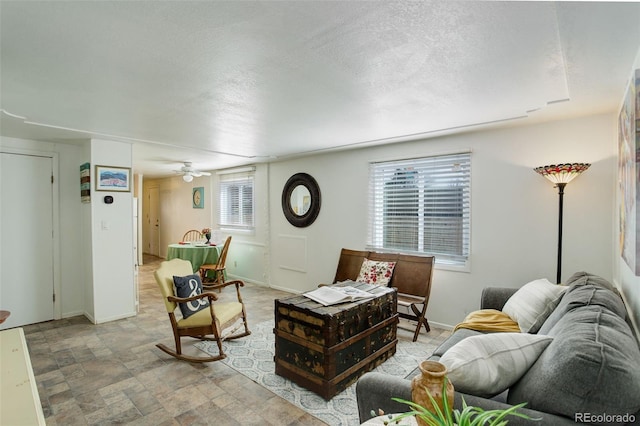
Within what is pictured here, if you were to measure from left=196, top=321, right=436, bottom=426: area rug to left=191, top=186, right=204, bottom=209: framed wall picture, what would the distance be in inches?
174

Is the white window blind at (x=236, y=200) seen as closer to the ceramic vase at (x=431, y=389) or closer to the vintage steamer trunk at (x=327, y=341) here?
the vintage steamer trunk at (x=327, y=341)

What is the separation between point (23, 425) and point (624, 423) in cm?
188

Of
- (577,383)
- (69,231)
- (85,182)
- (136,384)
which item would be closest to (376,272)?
(136,384)

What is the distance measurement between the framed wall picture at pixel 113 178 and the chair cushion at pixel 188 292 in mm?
1770

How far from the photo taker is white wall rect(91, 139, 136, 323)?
154 inches

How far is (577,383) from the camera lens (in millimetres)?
1009

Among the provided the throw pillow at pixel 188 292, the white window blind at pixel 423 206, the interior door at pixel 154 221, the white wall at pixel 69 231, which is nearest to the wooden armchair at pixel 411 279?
the white window blind at pixel 423 206

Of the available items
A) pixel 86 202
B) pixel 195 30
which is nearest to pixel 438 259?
pixel 195 30

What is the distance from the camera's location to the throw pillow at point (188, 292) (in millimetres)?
3028

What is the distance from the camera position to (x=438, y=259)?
381 centimetres

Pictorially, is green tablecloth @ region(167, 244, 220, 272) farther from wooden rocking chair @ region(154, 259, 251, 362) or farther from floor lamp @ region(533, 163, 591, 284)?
floor lamp @ region(533, 163, 591, 284)

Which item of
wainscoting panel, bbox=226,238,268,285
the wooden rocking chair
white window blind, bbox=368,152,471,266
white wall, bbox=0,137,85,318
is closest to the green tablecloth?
wainscoting panel, bbox=226,238,268,285

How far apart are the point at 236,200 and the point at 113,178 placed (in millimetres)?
2668

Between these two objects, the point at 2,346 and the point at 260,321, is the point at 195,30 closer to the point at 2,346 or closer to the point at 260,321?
the point at 2,346
